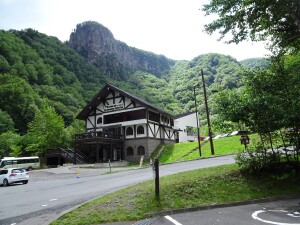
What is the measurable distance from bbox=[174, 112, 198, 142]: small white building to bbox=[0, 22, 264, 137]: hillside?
16.5 metres

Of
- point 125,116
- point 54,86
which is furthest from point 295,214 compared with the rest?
point 54,86

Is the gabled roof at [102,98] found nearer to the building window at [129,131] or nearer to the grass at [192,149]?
the building window at [129,131]

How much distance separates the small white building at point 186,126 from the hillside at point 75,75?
16474mm

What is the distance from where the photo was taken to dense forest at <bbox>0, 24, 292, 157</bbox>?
45.8 m

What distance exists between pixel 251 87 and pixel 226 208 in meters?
5.43

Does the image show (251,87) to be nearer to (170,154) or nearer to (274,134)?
(274,134)

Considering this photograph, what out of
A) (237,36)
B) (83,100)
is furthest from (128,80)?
(237,36)

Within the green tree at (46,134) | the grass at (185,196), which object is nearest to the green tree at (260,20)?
the grass at (185,196)

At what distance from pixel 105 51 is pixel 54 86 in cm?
4494

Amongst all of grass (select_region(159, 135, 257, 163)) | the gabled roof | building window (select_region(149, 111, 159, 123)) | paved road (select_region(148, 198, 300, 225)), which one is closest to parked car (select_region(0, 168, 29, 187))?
grass (select_region(159, 135, 257, 163))

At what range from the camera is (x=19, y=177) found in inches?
813

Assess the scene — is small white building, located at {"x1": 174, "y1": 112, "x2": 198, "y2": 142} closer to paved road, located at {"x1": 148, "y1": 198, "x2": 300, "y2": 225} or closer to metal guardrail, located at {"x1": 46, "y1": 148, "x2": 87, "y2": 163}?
metal guardrail, located at {"x1": 46, "y1": 148, "x2": 87, "y2": 163}

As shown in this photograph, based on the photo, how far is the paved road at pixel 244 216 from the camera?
6415mm

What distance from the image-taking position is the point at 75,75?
4072 inches
